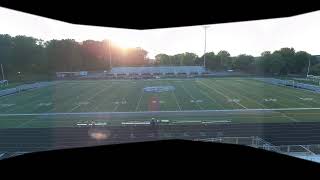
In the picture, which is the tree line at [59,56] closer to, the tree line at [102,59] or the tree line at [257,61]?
the tree line at [102,59]

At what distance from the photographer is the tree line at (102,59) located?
64.0ft

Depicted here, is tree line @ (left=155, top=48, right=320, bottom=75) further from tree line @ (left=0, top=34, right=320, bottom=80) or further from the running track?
the running track

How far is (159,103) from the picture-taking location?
15.8 m

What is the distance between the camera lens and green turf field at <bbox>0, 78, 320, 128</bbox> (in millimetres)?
12648

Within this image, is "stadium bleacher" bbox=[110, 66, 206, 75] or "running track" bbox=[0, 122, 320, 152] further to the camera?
"stadium bleacher" bbox=[110, 66, 206, 75]

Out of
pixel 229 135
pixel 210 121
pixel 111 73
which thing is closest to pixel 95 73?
pixel 111 73

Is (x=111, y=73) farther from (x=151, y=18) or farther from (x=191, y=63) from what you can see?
(x=151, y=18)

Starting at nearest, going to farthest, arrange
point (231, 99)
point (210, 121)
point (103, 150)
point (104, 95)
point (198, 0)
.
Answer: point (103, 150) < point (198, 0) < point (210, 121) < point (231, 99) < point (104, 95)

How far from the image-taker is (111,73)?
947 inches

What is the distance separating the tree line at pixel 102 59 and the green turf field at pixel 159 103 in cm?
117

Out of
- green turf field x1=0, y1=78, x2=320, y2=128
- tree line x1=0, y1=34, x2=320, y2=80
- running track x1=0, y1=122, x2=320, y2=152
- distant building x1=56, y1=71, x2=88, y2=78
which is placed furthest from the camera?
distant building x1=56, y1=71, x2=88, y2=78

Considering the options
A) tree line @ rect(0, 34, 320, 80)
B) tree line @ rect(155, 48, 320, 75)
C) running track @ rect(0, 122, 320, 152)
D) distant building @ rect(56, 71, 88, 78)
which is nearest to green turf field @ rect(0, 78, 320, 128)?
distant building @ rect(56, 71, 88, 78)

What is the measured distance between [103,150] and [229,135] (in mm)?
8067

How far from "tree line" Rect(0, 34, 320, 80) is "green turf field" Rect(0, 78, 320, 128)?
3.83ft
